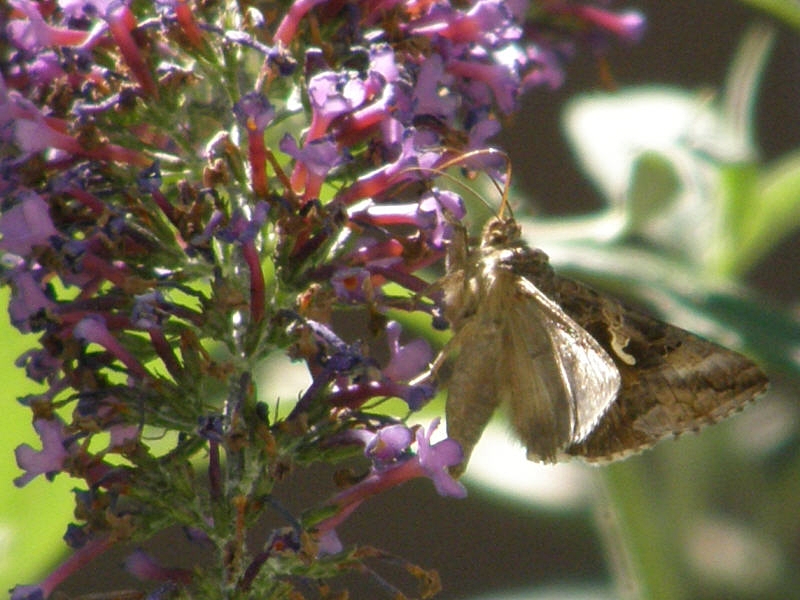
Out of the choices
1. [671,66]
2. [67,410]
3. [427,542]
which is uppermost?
[67,410]

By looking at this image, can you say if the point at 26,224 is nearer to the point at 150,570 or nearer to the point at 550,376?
the point at 150,570

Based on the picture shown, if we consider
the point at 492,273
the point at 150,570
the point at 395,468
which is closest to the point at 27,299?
the point at 150,570

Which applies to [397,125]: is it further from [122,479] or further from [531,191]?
[531,191]

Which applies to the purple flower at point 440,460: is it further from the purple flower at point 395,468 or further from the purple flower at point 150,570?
the purple flower at point 150,570

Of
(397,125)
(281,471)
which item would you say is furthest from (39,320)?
(397,125)

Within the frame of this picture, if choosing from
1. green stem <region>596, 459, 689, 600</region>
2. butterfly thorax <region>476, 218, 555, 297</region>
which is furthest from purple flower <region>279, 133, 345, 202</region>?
green stem <region>596, 459, 689, 600</region>

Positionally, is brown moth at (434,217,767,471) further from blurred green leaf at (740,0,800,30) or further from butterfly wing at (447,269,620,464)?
blurred green leaf at (740,0,800,30)
